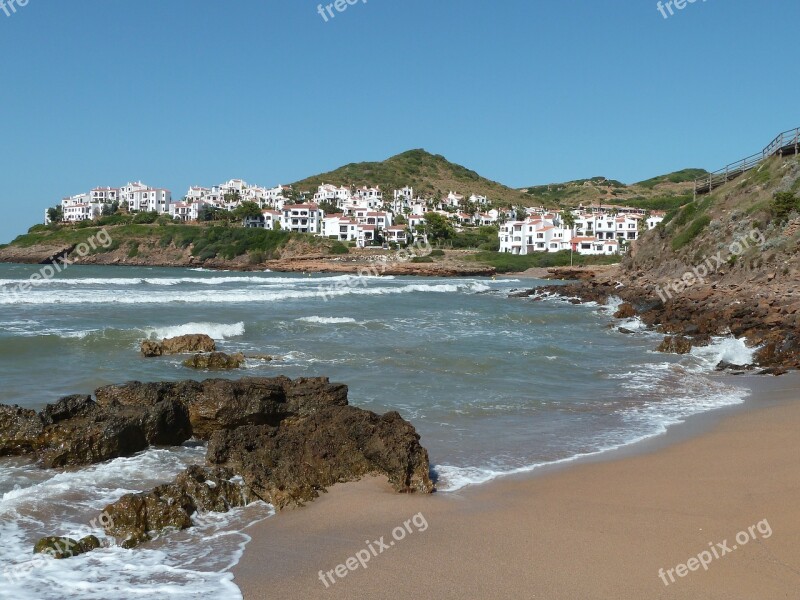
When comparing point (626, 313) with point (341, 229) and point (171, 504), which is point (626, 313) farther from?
point (341, 229)

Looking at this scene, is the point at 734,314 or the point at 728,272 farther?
the point at 728,272

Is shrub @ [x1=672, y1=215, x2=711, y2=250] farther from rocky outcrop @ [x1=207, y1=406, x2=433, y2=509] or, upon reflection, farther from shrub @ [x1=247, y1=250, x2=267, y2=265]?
shrub @ [x1=247, y1=250, x2=267, y2=265]

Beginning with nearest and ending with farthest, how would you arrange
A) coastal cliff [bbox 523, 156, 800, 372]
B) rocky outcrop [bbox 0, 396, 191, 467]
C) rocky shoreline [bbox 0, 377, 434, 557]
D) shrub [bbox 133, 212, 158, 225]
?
rocky shoreline [bbox 0, 377, 434, 557], rocky outcrop [bbox 0, 396, 191, 467], coastal cliff [bbox 523, 156, 800, 372], shrub [bbox 133, 212, 158, 225]

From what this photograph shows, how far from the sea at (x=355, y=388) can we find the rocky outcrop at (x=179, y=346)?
440mm

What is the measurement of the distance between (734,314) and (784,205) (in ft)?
37.4

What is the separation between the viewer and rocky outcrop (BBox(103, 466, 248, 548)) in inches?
256

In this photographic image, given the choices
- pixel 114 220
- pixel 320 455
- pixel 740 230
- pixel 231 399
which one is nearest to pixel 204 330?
pixel 231 399

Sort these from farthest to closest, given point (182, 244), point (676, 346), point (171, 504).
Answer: point (182, 244) → point (676, 346) → point (171, 504)

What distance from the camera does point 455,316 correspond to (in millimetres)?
33094

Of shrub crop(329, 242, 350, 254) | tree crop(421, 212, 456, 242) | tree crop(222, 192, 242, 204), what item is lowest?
shrub crop(329, 242, 350, 254)

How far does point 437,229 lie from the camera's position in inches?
4670

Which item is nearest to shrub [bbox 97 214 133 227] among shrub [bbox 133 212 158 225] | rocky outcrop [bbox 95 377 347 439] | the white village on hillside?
shrub [bbox 133 212 158 225]

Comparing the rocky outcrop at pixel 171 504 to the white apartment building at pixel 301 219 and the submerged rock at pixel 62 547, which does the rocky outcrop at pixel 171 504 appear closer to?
the submerged rock at pixel 62 547

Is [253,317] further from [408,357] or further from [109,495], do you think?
[109,495]
